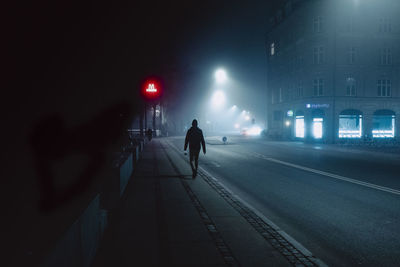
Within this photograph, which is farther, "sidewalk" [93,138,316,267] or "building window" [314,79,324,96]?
"building window" [314,79,324,96]

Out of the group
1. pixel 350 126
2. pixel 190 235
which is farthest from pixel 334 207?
pixel 350 126

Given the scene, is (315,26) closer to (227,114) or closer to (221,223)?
(221,223)

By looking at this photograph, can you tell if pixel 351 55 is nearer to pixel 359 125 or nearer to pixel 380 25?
pixel 380 25

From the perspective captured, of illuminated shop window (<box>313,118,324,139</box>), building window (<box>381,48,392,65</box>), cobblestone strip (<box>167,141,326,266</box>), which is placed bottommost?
cobblestone strip (<box>167,141,326,266</box>)

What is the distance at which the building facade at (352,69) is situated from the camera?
3662 centimetres

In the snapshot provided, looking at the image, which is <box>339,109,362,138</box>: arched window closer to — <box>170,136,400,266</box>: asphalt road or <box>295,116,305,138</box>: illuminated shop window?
<box>295,116,305,138</box>: illuminated shop window

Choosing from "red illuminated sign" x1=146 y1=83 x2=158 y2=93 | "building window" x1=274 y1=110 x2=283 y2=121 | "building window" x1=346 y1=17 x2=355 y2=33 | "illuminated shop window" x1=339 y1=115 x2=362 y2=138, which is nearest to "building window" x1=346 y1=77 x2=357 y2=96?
"illuminated shop window" x1=339 y1=115 x2=362 y2=138

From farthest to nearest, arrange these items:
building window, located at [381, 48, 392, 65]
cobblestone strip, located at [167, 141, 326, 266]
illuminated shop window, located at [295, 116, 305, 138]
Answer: illuminated shop window, located at [295, 116, 305, 138], building window, located at [381, 48, 392, 65], cobblestone strip, located at [167, 141, 326, 266]

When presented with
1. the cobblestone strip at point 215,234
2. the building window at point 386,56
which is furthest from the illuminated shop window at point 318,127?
the cobblestone strip at point 215,234

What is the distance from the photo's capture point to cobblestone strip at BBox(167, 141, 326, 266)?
178 inches

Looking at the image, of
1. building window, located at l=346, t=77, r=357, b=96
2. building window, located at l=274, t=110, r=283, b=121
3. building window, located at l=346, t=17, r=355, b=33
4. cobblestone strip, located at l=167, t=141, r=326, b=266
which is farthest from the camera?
building window, located at l=274, t=110, r=283, b=121

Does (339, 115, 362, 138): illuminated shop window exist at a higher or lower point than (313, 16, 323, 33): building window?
lower

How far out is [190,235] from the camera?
5531 mm

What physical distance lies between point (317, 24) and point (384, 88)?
33.2 ft
